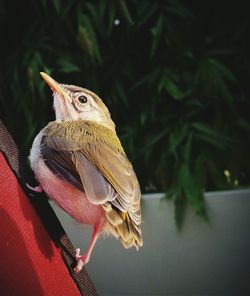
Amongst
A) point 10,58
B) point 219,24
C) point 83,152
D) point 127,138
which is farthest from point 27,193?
point 219,24

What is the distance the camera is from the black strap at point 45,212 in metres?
0.63

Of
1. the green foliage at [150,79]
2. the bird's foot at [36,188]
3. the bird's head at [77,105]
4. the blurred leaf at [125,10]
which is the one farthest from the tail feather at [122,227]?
the blurred leaf at [125,10]

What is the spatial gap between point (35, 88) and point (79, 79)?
0.59ft

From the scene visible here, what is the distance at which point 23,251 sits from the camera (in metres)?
0.65

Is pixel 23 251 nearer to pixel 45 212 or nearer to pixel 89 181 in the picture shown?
pixel 45 212

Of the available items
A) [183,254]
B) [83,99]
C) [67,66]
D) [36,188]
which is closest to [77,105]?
[83,99]

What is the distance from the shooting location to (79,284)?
28.8 inches

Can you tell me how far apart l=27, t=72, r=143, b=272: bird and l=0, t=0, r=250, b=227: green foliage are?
1.03 m

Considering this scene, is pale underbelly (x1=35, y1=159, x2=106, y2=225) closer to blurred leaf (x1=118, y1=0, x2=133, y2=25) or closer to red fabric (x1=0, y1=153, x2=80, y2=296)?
red fabric (x1=0, y1=153, x2=80, y2=296)

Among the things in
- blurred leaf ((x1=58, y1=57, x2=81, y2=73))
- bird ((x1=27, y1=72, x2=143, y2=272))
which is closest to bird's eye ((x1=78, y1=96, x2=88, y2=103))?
bird ((x1=27, y1=72, x2=143, y2=272))

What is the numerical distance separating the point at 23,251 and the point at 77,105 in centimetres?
30

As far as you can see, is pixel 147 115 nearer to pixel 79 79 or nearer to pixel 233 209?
pixel 79 79

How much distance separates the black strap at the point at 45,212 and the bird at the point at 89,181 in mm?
15

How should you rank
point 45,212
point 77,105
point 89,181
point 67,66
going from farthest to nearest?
1. point 67,66
2. point 77,105
3. point 45,212
4. point 89,181
